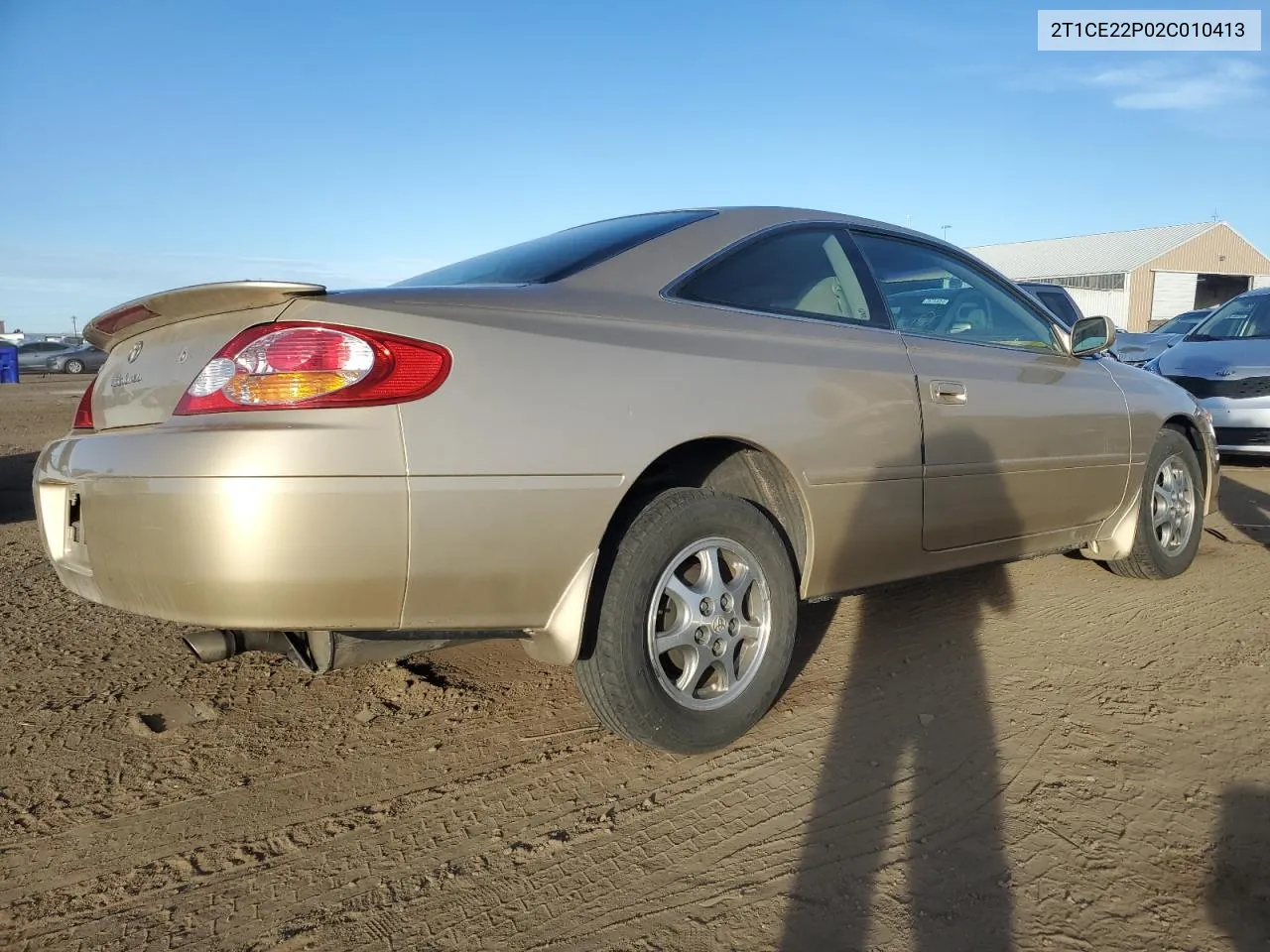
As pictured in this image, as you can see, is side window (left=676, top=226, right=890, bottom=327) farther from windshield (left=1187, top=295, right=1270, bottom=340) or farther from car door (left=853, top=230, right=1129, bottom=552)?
windshield (left=1187, top=295, right=1270, bottom=340)

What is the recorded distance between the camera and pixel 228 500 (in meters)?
2.01

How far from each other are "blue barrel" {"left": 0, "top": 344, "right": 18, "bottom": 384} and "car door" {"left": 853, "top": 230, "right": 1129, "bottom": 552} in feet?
107

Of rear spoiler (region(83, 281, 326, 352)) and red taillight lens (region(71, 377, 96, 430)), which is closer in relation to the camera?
rear spoiler (region(83, 281, 326, 352))

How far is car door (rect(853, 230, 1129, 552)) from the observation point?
10.8ft

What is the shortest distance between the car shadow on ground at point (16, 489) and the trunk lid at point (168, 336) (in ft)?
10.8

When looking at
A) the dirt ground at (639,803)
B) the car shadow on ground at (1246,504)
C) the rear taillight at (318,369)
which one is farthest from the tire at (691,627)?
the car shadow on ground at (1246,504)

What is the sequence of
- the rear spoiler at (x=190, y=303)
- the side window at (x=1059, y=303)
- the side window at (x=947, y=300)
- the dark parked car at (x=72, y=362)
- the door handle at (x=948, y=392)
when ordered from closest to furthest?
the rear spoiler at (x=190, y=303), the door handle at (x=948, y=392), the side window at (x=947, y=300), the side window at (x=1059, y=303), the dark parked car at (x=72, y=362)

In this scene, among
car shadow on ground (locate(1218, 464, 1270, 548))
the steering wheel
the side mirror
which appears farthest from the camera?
car shadow on ground (locate(1218, 464, 1270, 548))

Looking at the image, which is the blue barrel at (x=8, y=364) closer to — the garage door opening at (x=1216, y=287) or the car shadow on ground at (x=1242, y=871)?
the car shadow on ground at (x=1242, y=871)

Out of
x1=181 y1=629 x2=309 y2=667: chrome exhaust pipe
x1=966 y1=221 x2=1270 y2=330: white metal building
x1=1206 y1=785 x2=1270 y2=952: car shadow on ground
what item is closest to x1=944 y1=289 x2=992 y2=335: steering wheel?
x1=1206 y1=785 x2=1270 y2=952: car shadow on ground

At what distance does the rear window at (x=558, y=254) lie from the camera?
9.02 feet

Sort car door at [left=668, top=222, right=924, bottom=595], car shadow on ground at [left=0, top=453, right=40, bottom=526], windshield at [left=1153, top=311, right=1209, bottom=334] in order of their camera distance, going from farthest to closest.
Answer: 1. windshield at [left=1153, top=311, right=1209, bottom=334]
2. car shadow on ground at [left=0, top=453, right=40, bottom=526]
3. car door at [left=668, top=222, right=924, bottom=595]

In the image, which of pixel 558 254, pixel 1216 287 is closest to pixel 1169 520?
pixel 558 254

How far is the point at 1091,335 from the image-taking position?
13.4 feet
